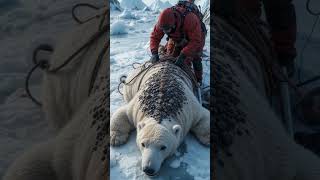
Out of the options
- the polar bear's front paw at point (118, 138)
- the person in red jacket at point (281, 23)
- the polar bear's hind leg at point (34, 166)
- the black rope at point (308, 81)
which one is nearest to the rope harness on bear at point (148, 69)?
the polar bear's front paw at point (118, 138)

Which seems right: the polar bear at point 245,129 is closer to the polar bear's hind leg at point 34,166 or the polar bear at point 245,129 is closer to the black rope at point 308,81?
the black rope at point 308,81

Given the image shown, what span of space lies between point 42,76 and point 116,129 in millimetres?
633

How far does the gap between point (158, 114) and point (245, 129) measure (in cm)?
30

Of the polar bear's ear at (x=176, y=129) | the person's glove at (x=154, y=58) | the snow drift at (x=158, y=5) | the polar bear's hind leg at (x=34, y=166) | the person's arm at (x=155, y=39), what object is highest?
the snow drift at (x=158, y=5)

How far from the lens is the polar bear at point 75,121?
1.82 m

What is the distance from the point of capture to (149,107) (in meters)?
1.71

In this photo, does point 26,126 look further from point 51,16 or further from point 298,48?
point 298,48

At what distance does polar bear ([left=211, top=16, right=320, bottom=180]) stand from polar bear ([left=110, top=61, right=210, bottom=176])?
80mm

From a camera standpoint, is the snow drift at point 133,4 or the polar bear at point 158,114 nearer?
the polar bear at point 158,114

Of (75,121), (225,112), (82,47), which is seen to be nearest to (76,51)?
(82,47)

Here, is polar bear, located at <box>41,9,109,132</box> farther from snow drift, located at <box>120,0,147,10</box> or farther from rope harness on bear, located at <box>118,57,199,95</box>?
rope harness on bear, located at <box>118,57,199,95</box>

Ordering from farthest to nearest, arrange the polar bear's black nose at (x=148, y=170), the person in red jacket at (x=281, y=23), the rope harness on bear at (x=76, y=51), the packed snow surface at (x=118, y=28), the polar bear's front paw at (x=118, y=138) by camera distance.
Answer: the person in red jacket at (x=281, y=23)
the rope harness on bear at (x=76, y=51)
the packed snow surface at (x=118, y=28)
the polar bear's front paw at (x=118, y=138)
the polar bear's black nose at (x=148, y=170)

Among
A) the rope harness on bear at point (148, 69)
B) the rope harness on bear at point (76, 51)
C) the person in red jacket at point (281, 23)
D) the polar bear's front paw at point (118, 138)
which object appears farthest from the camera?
the person in red jacket at point (281, 23)

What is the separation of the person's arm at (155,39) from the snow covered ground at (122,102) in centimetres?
2
